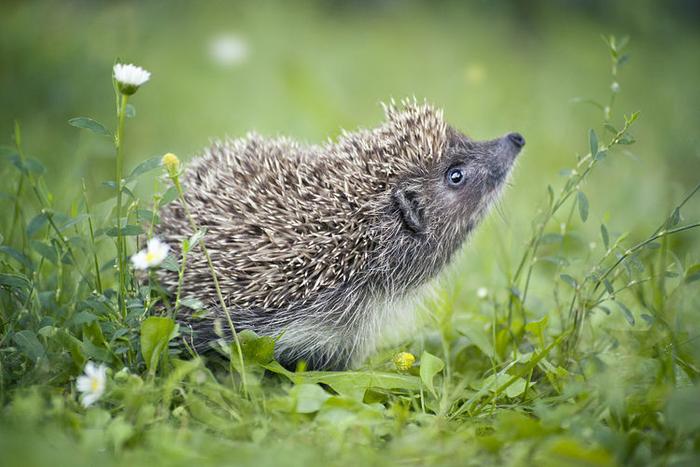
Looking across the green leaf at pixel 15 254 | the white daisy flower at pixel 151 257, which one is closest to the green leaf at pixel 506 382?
the white daisy flower at pixel 151 257

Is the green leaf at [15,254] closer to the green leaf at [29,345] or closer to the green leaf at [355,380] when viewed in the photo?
the green leaf at [29,345]

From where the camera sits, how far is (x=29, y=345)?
288 centimetres

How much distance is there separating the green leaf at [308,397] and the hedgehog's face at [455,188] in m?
1.21

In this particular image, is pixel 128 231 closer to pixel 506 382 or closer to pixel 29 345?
pixel 29 345

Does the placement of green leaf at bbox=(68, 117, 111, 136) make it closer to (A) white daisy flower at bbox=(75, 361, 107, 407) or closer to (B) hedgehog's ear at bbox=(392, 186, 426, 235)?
(A) white daisy flower at bbox=(75, 361, 107, 407)

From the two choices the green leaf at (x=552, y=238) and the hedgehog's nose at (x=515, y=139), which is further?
the hedgehog's nose at (x=515, y=139)

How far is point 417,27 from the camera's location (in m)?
9.27

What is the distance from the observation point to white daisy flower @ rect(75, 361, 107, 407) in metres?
2.60

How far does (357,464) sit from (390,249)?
1.52 meters

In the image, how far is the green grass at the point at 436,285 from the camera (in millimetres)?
2486

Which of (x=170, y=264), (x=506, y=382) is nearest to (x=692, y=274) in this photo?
(x=506, y=382)

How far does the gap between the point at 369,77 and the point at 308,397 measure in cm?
598

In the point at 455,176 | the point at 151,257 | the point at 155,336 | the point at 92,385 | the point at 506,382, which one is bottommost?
the point at 506,382

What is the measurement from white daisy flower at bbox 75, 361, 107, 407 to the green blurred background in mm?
2458
